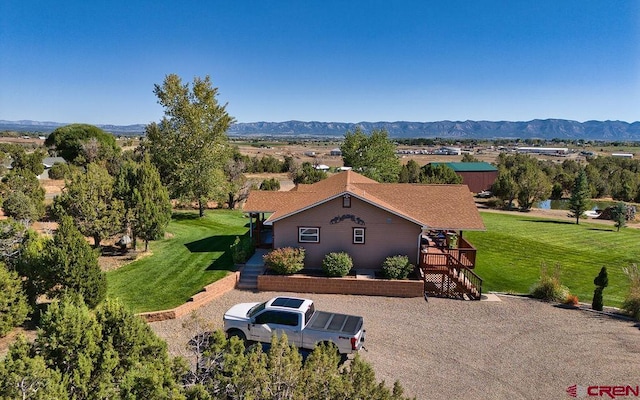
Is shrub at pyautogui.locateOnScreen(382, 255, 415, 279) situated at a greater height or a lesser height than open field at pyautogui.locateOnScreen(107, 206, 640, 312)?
greater

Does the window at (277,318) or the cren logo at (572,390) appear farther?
the window at (277,318)

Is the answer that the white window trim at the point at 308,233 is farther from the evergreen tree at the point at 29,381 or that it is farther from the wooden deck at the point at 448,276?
the evergreen tree at the point at 29,381

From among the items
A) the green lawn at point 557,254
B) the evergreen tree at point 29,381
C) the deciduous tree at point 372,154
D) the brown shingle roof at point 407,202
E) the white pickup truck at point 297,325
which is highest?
the deciduous tree at point 372,154

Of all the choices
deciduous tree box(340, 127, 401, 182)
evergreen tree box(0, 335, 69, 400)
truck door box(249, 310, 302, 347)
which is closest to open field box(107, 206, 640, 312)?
truck door box(249, 310, 302, 347)

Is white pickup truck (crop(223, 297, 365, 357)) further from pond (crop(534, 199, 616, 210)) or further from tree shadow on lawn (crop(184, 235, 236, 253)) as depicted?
pond (crop(534, 199, 616, 210))

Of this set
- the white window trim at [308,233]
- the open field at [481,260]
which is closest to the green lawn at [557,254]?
the open field at [481,260]

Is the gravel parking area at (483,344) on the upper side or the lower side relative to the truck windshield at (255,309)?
lower
